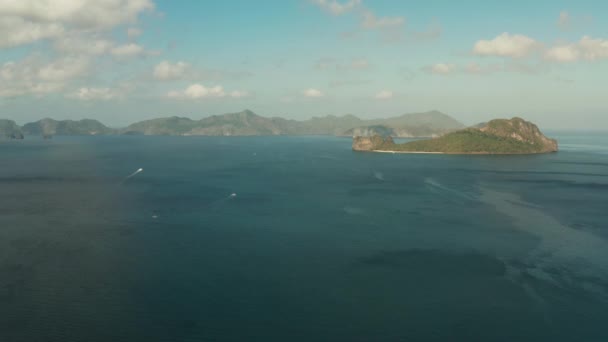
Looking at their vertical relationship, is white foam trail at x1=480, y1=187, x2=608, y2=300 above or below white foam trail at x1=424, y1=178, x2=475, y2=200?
below

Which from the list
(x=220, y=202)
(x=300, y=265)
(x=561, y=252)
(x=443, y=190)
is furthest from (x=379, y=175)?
(x=300, y=265)

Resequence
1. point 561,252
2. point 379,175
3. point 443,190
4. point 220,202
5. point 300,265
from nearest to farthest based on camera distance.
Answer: point 300,265, point 561,252, point 220,202, point 443,190, point 379,175

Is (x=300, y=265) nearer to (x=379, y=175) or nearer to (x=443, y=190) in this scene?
(x=443, y=190)

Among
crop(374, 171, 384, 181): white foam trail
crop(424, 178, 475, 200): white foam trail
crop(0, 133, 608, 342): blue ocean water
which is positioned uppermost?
crop(374, 171, 384, 181): white foam trail

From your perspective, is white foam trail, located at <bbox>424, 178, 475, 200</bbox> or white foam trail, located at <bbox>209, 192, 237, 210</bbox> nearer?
white foam trail, located at <bbox>209, 192, 237, 210</bbox>

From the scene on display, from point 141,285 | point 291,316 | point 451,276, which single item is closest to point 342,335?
point 291,316

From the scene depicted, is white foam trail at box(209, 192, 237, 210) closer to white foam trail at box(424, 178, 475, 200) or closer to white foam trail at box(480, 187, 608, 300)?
white foam trail at box(424, 178, 475, 200)

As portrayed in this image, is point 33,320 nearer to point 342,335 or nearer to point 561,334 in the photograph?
point 342,335

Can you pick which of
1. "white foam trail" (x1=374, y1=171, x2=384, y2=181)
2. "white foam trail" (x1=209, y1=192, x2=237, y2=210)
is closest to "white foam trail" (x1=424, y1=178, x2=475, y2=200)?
"white foam trail" (x1=374, y1=171, x2=384, y2=181)
